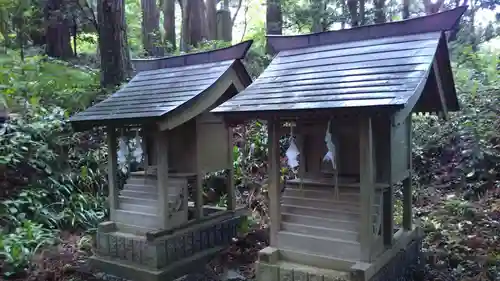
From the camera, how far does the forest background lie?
252 inches

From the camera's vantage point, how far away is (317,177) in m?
5.45

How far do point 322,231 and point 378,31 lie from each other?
8.62ft

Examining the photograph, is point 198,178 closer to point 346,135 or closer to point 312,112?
point 346,135

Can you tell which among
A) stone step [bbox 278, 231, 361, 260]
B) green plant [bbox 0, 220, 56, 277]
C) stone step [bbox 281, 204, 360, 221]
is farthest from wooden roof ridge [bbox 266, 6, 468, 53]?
green plant [bbox 0, 220, 56, 277]

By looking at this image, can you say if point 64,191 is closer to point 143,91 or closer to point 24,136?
point 24,136

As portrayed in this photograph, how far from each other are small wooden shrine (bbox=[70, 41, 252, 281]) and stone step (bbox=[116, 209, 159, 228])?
15 millimetres

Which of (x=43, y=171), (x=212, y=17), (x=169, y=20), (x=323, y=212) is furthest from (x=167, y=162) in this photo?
(x=212, y=17)

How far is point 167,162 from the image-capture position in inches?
232

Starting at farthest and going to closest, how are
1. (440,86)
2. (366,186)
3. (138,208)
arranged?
(138,208), (440,86), (366,186)

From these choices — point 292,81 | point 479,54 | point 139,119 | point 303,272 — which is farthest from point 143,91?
point 479,54

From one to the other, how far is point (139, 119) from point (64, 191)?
354cm

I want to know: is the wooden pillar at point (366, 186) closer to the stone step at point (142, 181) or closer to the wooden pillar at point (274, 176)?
the wooden pillar at point (274, 176)

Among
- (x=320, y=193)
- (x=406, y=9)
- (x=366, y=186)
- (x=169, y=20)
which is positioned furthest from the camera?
(x=169, y=20)

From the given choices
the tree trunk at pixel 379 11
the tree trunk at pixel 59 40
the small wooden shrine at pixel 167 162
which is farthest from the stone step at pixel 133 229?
the tree trunk at pixel 59 40
